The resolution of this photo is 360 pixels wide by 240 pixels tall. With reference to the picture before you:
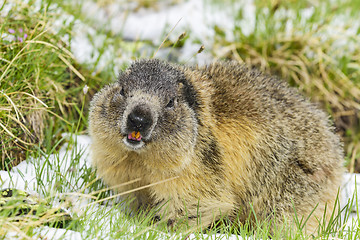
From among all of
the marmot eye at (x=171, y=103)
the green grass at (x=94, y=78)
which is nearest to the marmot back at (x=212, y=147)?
the marmot eye at (x=171, y=103)

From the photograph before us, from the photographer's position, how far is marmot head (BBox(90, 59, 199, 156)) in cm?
451

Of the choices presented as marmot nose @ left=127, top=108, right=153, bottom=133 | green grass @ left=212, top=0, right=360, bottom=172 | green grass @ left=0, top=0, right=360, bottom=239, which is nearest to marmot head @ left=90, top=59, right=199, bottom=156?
marmot nose @ left=127, top=108, right=153, bottom=133

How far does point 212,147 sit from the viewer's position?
5.11 metres

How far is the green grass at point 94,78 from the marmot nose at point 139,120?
0.66m

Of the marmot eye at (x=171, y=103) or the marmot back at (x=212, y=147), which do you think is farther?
the marmot eye at (x=171, y=103)

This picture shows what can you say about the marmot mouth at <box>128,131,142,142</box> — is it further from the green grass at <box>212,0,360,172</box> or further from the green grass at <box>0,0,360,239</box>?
the green grass at <box>212,0,360,172</box>

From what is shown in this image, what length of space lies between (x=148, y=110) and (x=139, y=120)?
0.15m

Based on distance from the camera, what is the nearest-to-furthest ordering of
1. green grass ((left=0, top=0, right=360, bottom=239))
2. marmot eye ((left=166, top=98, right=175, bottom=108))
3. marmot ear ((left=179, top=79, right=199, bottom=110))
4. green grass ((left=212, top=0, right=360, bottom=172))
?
green grass ((left=0, top=0, right=360, bottom=239)) → marmot eye ((left=166, top=98, right=175, bottom=108)) → marmot ear ((left=179, top=79, right=199, bottom=110)) → green grass ((left=212, top=0, right=360, bottom=172))

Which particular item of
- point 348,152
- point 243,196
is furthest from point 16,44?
point 348,152

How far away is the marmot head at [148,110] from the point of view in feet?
14.8

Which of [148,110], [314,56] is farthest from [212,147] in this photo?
[314,56]

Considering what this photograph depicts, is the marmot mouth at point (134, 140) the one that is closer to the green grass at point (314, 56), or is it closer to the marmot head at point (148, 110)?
the marmot head at point (148, 110)

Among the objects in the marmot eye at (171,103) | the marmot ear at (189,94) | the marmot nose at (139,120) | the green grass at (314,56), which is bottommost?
the marmot nose at (139,120)

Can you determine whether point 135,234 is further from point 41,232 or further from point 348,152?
point 348,152
